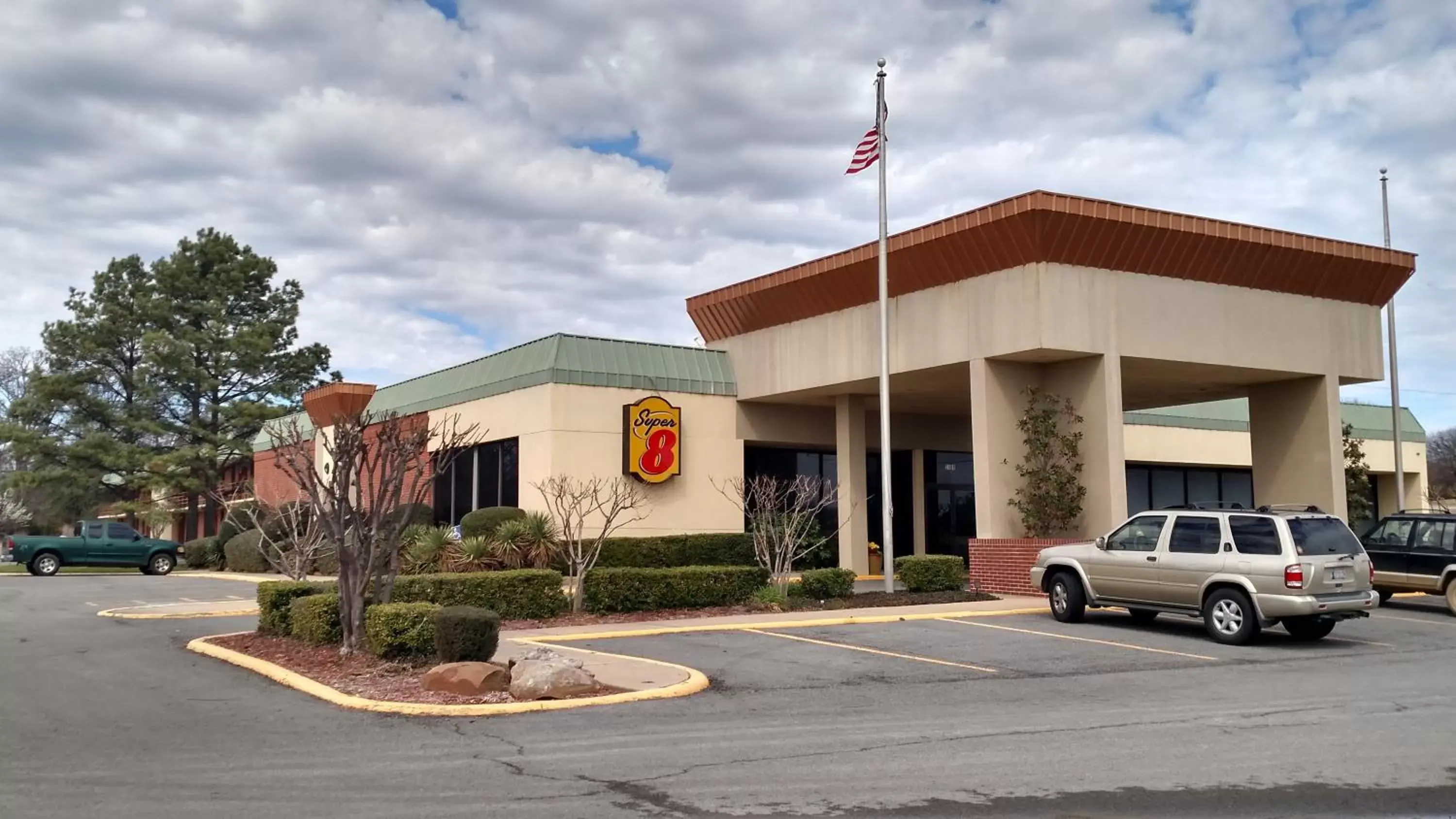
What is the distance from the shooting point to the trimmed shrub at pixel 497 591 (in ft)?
55.9

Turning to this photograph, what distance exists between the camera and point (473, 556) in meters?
23.2

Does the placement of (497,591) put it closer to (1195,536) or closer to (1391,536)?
(1195,536)

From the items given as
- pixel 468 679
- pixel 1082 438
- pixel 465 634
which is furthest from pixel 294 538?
pixel 1082 438

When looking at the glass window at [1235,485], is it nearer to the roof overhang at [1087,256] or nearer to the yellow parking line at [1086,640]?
the roof overhang at [1087,256]

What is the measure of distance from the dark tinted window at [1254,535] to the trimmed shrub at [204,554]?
33784 millimetres

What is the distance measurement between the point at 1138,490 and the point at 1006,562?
1643 cm

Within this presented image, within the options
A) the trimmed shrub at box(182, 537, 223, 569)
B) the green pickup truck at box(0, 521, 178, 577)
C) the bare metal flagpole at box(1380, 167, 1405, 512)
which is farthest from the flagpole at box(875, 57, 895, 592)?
the trimmed shrub at box(182, 537, 223, 569)

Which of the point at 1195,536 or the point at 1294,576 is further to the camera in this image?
the point at 1195,536

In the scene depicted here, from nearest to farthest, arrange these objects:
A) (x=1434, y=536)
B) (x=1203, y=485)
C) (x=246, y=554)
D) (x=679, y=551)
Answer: (x=1434, y=536), (x=679, y=551), (x=246, y=554), (x=1203, y=485)

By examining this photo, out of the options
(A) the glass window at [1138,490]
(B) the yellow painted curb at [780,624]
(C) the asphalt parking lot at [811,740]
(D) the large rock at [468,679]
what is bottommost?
(C) the asphalt parking lot at [811,740]

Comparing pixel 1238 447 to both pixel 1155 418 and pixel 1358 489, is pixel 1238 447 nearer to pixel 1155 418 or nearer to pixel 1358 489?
pixel 1155 418

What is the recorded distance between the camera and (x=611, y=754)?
8586 mm

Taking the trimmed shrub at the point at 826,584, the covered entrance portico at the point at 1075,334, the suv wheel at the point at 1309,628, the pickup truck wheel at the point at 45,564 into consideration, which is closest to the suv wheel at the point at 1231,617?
the suv wheel at the point at 1309,628

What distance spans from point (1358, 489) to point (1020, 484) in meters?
13.0
